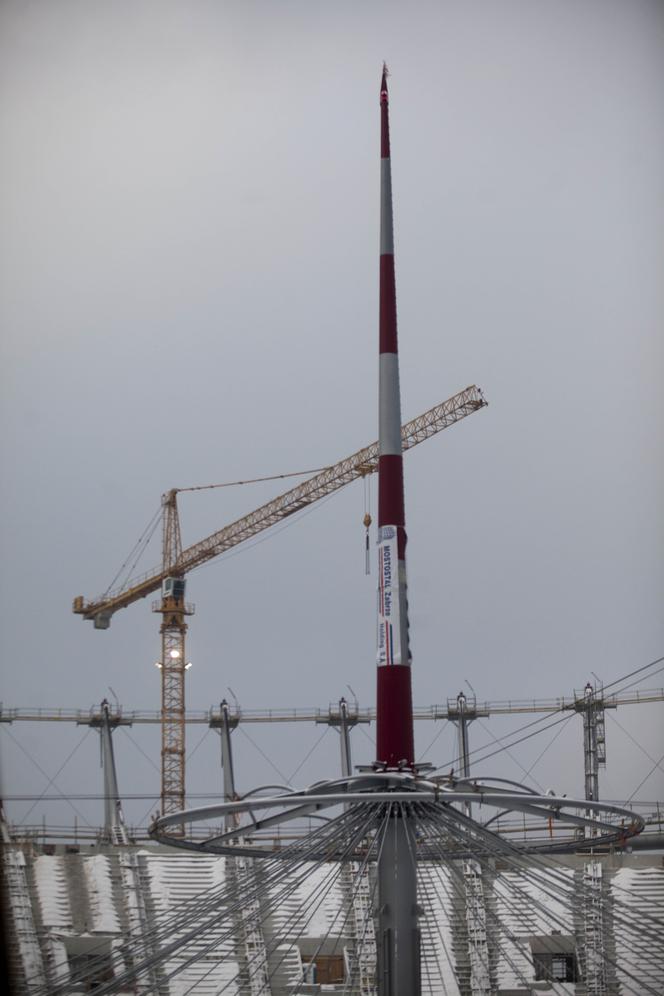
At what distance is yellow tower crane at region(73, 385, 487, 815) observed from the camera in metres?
86.4

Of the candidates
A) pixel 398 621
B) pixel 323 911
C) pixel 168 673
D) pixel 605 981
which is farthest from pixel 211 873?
pixel 168 673

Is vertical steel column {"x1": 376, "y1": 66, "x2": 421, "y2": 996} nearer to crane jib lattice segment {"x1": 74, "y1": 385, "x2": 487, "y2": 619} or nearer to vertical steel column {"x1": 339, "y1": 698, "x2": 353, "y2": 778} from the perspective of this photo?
vertical steel column {"x1": 339, "y1": 698, "x2": 353, "y2": 778}

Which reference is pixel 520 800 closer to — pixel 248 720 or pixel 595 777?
pixel 595 777

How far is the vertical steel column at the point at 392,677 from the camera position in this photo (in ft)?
50.5

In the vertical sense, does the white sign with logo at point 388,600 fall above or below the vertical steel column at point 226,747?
above

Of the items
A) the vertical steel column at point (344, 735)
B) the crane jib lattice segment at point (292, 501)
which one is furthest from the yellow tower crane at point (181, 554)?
the vertical steel column at point (344, 735)

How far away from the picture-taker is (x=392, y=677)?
1773cm

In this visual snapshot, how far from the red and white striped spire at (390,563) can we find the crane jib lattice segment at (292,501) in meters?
63.5

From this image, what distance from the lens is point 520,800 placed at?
15.2 m

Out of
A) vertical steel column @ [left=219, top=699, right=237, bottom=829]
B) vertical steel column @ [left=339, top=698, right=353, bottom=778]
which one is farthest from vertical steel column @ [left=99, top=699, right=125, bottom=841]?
vertical steel column @ [left=339, top=698, right=353, bottom=778]

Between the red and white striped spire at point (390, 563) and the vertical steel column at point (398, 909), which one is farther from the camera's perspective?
the red and white striped spire at point (390, 563)

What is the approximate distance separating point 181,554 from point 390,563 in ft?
262

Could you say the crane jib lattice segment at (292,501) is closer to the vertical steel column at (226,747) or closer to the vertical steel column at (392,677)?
the vertical steel column at (226,747)

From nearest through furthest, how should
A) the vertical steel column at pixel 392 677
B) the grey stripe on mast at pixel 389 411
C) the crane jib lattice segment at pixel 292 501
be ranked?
the vertical steel column at pixel 392 677, the grey stripe on mast at pixel 389 411, the crane jib lattice segment at pixel 292 501
